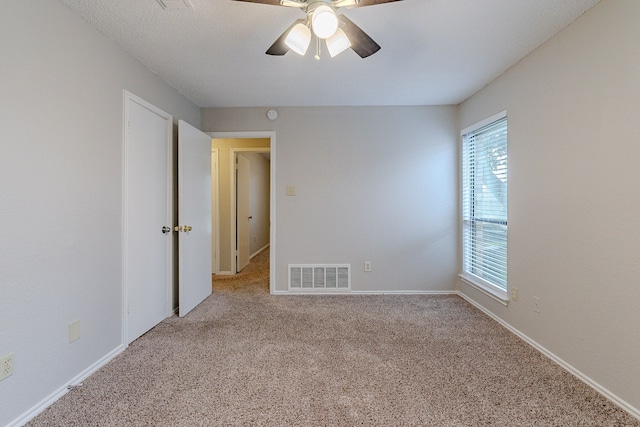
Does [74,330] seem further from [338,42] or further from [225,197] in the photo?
[225,197]

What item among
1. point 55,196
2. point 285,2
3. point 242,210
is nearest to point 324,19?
point 285,2

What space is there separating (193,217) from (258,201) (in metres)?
3.33

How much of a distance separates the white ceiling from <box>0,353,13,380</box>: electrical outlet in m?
2.03

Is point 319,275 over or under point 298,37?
under

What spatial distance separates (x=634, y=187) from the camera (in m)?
1.55

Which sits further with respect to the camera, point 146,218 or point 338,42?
point 146,218

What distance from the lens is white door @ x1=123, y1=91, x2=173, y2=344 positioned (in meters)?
2.30

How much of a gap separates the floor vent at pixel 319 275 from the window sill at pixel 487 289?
4.63 feet

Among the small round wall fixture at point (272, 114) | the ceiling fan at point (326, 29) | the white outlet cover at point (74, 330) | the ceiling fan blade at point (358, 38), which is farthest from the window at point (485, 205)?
the white outlet cover at point (74, 330)

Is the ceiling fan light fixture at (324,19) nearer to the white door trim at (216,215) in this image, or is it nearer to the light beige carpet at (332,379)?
the light beige carpet at (332,379)

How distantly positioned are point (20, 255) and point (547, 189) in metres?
3.38

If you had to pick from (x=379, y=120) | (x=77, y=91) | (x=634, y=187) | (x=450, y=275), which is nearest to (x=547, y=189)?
(x=634, y=187)

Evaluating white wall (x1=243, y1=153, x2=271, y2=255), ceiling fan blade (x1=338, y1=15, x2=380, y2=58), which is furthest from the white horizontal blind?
white wall (x1=243, y1=153, x2=271, y2=255)

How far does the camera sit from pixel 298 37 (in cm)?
171
